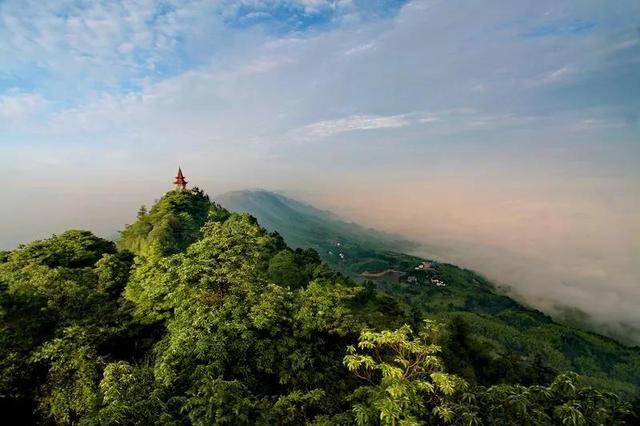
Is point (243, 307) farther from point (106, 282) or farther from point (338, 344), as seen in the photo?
point (106, 282)

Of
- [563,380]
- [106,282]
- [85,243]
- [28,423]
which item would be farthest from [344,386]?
[85,243]

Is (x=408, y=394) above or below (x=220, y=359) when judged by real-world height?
above

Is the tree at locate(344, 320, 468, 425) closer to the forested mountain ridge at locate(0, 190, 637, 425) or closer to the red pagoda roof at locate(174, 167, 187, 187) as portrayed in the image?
the forested mountain ridge at locate(0, 190, 637, 425)

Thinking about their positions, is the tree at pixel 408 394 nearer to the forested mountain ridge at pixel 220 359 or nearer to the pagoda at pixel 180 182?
the forested mountain ridge at pixel 220 359

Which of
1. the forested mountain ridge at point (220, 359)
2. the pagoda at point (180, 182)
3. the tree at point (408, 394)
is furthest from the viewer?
the pagoda at point (180, 182)

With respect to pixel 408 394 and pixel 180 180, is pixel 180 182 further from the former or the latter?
pixel 408 394

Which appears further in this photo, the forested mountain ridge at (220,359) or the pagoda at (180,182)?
the pagoda at (180,182)

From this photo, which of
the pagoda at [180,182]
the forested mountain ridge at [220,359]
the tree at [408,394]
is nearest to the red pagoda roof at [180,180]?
the pagoda at [180,182]

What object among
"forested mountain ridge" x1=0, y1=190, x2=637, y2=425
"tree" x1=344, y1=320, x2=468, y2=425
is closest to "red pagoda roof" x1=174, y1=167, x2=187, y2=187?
"forested mountain ridge" x1=0, y1=190, x2=637, y2=425

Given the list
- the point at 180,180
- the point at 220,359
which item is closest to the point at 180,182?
the point at 180,180
